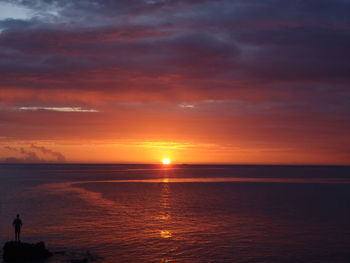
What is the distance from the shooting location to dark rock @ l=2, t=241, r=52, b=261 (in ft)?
107

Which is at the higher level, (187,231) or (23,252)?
(23,252)

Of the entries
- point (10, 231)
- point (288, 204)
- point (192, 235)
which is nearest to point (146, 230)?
point (192, 235)

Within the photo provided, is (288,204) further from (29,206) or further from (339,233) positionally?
(29,206)

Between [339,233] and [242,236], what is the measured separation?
12.2 m

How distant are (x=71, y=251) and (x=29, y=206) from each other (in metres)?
34.8

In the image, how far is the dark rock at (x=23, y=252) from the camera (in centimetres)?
3265

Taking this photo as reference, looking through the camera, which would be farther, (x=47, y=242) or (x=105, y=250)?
(x=47, y=242)

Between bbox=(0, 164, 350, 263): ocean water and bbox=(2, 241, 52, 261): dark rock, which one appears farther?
bbox=(0, 164, 350, 263): ocean water

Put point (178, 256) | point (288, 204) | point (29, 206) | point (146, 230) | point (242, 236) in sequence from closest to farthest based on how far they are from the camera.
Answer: point (178, 256)
point (242, 236)
point (146, 230)
point (29, 206)
point (288, 204)

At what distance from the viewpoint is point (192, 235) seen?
1689 inches

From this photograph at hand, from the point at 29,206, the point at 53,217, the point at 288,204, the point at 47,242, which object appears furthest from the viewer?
the point at 288,204

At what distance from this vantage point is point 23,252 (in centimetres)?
3291

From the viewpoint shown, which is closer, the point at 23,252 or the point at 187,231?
the point at 23,252

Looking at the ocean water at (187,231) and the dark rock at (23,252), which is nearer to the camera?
the dark rock at (23,252)
